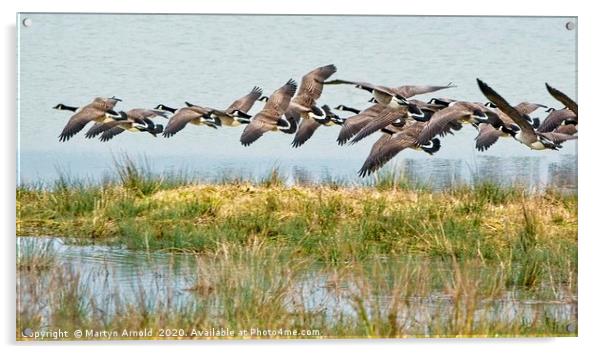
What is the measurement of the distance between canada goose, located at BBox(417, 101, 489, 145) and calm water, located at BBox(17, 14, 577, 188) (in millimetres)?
60

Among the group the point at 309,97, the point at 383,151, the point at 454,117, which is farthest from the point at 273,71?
the point at 454,117

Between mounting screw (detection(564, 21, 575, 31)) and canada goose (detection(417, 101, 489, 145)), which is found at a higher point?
mounting screw (detection(564, 21, 575, 31))

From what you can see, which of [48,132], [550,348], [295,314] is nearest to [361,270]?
[295,314]

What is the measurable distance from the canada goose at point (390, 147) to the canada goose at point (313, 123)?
0.98 ft

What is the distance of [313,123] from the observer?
35.2ft

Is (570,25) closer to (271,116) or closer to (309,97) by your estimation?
(309,97)

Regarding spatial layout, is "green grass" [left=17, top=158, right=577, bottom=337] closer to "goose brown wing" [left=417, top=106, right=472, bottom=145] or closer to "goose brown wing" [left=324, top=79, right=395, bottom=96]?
"goose brown wing" [left=417, top=106, right=472, bottom=145]

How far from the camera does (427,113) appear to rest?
10.8 metres

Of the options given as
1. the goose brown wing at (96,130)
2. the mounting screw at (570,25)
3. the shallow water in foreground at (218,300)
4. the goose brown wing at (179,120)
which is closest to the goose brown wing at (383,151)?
the shallow water in foreground at (218,300)

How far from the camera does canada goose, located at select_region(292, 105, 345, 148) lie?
10695 mm

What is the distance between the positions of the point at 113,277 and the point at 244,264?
2.73 ft

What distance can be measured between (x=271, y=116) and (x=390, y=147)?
2.63 feet

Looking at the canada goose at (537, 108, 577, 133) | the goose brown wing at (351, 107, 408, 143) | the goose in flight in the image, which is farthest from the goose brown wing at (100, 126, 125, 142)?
the canada goose at (537, 108, 577, 133)

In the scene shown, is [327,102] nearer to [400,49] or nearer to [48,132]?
[400,49]
